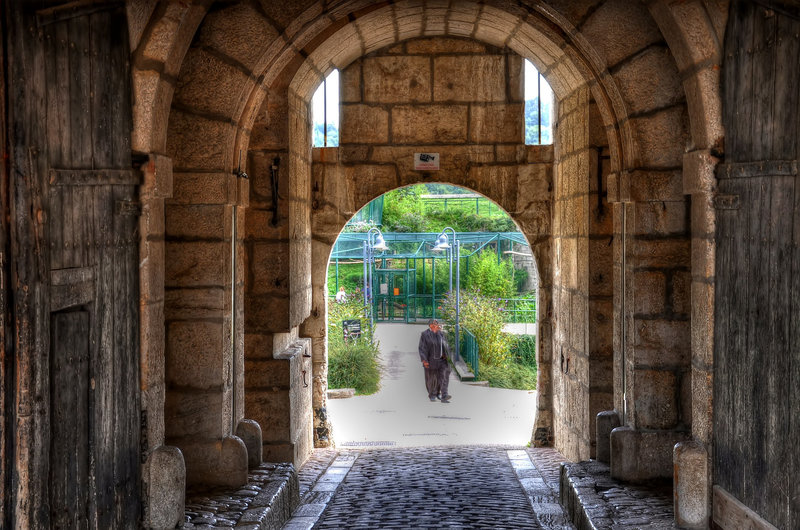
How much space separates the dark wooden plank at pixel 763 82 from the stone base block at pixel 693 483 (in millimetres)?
1651

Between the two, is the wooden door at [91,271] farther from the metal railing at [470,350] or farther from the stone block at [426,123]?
the metal railing at [470,350]

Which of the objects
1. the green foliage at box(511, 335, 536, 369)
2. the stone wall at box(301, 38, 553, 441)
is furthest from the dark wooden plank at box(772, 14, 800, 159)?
the green foliage at box(511, 335, 536, 369)

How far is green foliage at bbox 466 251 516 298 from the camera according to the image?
20953 millimetres

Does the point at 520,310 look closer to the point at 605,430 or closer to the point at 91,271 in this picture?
the point at 605,430

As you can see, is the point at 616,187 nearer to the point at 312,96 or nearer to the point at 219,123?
the point at 219,123

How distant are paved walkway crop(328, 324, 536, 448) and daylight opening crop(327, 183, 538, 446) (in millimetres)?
15

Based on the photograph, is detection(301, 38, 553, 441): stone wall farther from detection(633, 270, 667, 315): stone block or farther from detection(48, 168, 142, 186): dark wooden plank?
detection(48, 168, 142, 186): dark wooden plank

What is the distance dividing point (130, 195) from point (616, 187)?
324 centimetres

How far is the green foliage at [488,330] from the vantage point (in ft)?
50.4

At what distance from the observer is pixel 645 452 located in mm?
5867

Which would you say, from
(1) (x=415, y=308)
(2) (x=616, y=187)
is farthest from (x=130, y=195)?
(1) (x=415, y=308)

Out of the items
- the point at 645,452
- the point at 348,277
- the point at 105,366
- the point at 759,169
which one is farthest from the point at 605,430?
the point at 348,277

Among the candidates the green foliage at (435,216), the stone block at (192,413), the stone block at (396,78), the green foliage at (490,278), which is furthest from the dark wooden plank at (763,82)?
the green foliage at (435,216)

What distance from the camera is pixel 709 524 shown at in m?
4.80
